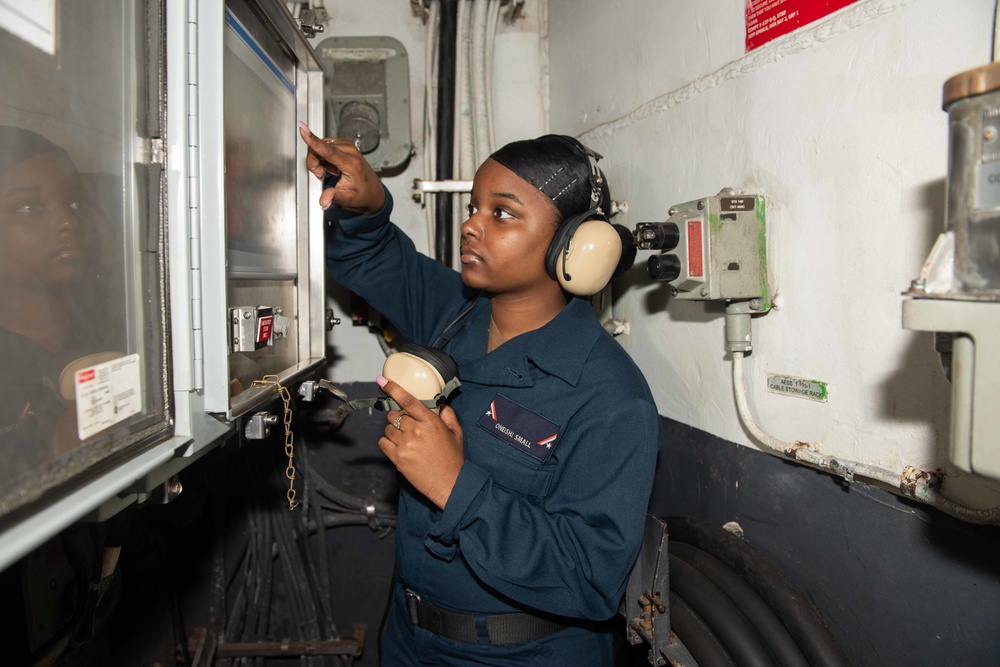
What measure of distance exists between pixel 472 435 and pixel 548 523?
10.3 inches

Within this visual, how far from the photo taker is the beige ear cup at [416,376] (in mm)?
1120

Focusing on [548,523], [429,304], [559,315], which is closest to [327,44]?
[429,304]

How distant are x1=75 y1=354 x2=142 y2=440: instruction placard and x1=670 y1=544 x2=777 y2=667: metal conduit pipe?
1051mm

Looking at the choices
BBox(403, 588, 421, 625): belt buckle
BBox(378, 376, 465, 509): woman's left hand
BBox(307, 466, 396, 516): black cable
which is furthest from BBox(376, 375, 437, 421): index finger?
BBox(307, 466, 396, 516): black cable

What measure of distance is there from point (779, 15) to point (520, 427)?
915mm

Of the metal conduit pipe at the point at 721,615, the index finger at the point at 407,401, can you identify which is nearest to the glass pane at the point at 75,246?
the index finger at the point at 407,401

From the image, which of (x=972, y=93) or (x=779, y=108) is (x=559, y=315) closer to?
(x=779, y=108)

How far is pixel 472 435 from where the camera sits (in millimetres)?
1254

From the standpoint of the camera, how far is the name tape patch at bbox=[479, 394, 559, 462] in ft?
3.88

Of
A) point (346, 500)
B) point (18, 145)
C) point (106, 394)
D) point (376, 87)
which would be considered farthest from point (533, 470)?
point (376, 87)

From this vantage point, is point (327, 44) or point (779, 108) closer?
point (779, 108)

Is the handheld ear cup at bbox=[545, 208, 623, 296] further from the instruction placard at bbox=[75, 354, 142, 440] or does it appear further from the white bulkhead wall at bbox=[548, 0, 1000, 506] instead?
the instruction placard at bbox=[75, 354, 142, 440]

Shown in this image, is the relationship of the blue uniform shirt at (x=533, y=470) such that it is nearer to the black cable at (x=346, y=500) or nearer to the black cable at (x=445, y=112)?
the black cable at (x=445, y=112)

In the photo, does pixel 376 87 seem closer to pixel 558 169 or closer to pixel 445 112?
pixel 445 112
